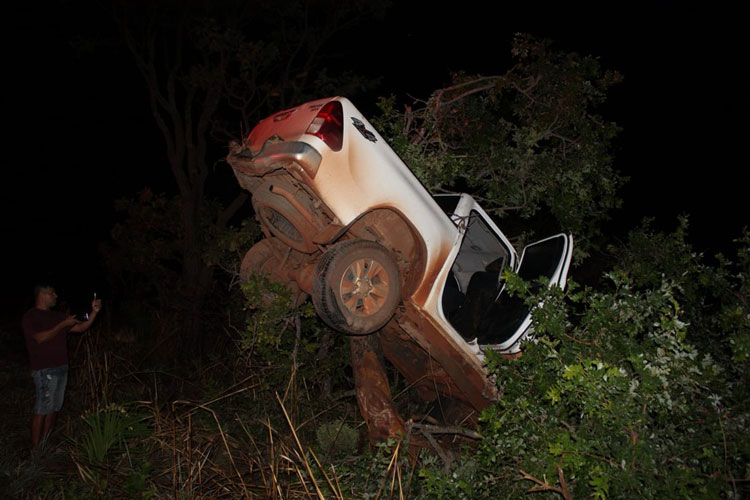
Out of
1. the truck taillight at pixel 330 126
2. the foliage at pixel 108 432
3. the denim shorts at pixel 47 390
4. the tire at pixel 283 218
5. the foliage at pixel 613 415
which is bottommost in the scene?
the foliage at pixel 613 415

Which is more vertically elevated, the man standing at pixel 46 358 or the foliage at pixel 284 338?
the man standing at pixel 46 358

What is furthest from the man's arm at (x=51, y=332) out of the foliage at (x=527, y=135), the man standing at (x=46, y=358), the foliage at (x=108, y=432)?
the foliage at (x=527, y=135)

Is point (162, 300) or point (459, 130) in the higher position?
point (459, 130)

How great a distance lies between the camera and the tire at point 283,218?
428cm

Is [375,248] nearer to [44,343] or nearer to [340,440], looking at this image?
[340,440]

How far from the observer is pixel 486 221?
5.06 m

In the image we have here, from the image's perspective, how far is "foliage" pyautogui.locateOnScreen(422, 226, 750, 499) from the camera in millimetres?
2885

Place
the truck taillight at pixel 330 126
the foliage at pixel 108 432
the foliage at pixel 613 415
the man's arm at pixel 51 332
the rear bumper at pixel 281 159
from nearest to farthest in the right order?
the foliage at pixel 613 415, the rear bumper at pixel 281 159, the truck taillight at pixel 330 126, the foliage at pixel 108 432, the man's arm at pixel 51 332

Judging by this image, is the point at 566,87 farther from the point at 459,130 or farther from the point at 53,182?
the point at 53,182

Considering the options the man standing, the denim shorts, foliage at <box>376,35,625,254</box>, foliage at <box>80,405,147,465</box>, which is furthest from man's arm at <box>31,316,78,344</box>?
foliage at <box>376,35,625,254</box>

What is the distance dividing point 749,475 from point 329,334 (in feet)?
13.1

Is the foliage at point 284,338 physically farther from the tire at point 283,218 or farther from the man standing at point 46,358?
the man standing at point 46,358

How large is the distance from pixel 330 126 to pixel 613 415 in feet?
8.30

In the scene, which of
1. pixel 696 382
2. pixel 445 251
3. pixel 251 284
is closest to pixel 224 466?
pixel 251 284
